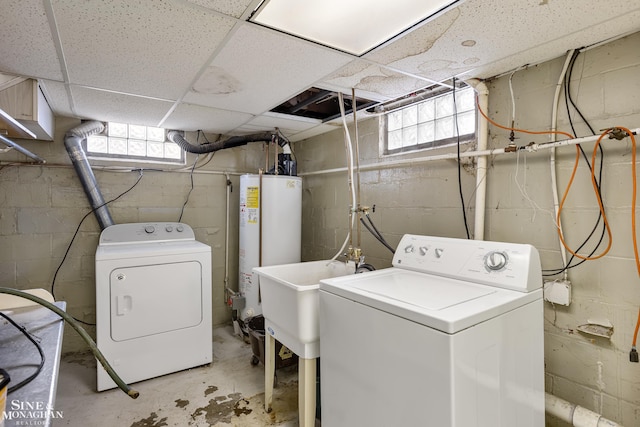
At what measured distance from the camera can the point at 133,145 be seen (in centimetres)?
303

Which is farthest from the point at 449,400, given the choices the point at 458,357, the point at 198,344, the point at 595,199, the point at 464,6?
the point at 198,344

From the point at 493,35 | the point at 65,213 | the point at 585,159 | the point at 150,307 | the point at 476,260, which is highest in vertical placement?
the point at 493,35

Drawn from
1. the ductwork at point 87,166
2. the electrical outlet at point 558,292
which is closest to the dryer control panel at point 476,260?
the electrical outlet at point 558,292

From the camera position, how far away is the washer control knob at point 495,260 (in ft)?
4.61

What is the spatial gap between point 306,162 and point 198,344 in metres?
2.04

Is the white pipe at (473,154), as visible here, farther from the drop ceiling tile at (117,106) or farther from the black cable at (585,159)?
the drop ceiling tile at (117,106)

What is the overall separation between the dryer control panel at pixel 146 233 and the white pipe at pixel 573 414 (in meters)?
2.85

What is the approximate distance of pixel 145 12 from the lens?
1.22 metres

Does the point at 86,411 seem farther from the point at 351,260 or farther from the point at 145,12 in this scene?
the point at 145,12

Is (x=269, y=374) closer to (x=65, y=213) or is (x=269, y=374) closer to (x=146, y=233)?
(x=146, y=233)

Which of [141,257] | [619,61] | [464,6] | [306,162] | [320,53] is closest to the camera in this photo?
[464,6]

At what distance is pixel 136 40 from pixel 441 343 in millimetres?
1761

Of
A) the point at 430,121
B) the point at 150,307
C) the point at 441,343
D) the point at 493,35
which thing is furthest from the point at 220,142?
the point at 441,343

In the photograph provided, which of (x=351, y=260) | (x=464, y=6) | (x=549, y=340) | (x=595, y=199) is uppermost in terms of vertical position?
(x=464, y=6)
